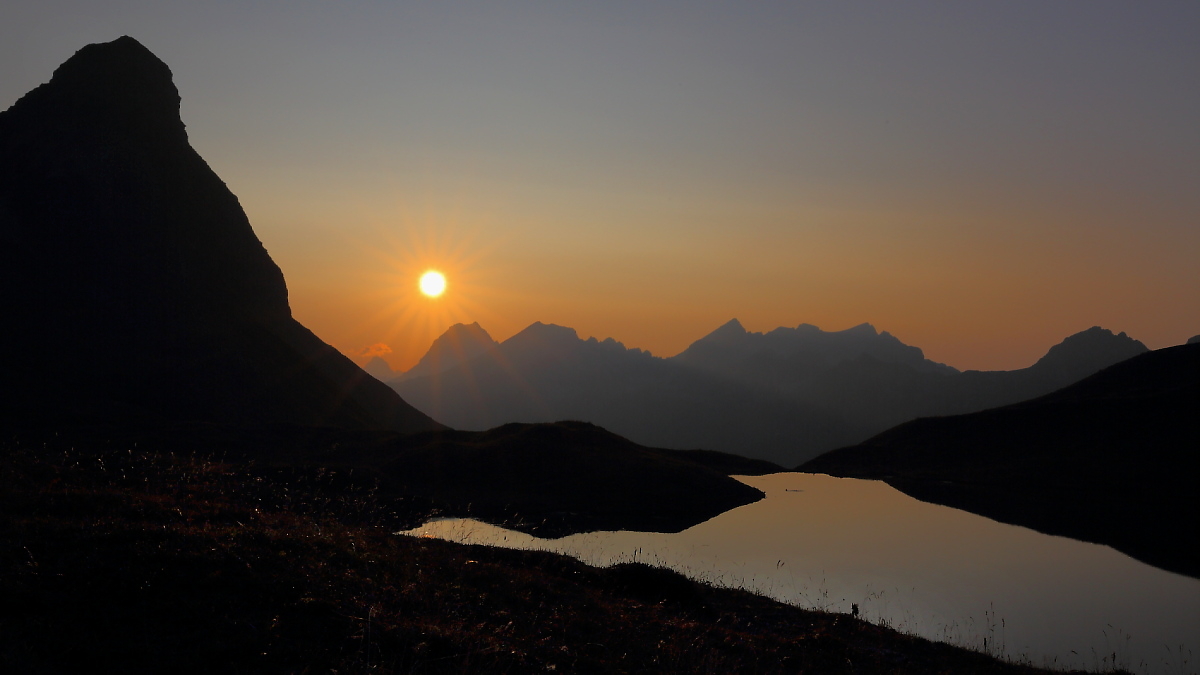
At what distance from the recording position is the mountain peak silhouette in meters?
94.7

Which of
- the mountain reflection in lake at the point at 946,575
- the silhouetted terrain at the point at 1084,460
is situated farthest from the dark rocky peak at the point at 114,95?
the silhouetted terrain at the point at 1084,460

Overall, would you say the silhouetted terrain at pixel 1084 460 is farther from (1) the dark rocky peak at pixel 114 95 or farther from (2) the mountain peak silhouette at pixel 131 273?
(1) the dark rocky peak at pixel 114 95

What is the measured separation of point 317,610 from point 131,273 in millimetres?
117827

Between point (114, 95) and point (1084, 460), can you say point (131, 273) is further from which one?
point (1084, 460)

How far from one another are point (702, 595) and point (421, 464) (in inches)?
2010

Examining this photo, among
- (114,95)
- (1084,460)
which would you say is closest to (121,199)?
(114,95)

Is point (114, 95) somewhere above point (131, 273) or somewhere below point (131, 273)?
above

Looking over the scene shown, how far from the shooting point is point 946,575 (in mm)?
34969

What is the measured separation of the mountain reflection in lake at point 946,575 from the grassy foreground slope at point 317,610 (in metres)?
5.21

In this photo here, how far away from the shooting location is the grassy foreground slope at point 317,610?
10609 mm

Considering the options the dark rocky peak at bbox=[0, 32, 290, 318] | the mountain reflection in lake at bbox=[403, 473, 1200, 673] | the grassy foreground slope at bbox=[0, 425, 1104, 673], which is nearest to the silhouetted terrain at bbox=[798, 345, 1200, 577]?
the mountain reflection in lake at bbox=[403, 473, 1200, 673]

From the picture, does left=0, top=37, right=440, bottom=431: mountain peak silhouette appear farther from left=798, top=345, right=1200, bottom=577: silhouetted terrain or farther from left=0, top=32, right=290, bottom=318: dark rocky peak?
left=798, top=345, right=1200, bottom=577: silhouetted terrain

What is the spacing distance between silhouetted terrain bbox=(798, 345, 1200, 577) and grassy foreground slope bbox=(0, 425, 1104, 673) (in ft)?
113

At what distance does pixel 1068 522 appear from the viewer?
182ft
